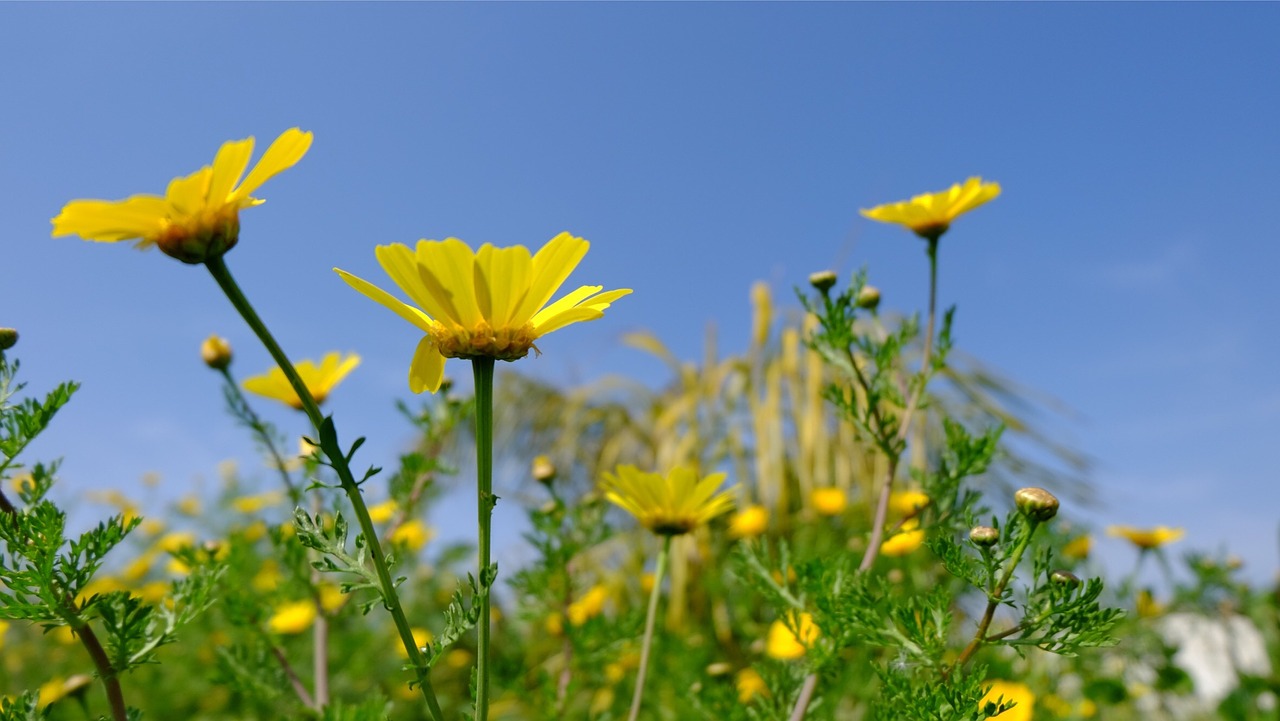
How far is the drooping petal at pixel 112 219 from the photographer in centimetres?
49

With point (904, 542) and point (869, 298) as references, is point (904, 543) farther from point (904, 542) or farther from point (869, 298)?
point (869, 298)

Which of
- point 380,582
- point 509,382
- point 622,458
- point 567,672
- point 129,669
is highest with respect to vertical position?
point 380,582

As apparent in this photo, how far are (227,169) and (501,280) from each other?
0.17m

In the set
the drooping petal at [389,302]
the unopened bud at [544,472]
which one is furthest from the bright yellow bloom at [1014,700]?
the unopened bud at [544,472]

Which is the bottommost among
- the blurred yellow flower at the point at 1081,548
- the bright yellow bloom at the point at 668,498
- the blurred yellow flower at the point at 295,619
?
the blurred yellow flower at the point at 295,619

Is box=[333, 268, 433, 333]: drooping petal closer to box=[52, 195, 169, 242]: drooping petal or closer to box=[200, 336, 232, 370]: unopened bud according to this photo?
box=[52, 195, 169, 242]: drooping petal

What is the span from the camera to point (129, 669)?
665mm

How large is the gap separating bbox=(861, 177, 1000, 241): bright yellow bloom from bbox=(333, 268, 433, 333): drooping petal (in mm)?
670

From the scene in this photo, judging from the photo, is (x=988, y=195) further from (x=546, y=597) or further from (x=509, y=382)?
(x=509, y=382)

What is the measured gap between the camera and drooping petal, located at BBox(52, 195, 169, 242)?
49cm

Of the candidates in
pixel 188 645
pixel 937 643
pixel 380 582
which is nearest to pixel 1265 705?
pixel 937 643

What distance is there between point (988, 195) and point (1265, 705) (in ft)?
7.14

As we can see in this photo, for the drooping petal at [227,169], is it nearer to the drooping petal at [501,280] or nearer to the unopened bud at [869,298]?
the drooping petal at [501,280]

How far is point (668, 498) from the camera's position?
1.03 m
